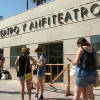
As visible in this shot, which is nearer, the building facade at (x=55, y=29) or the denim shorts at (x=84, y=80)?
the denim shorts at (x=84, y=80)

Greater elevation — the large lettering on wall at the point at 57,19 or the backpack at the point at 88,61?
the large lettering on wall at the point at 57,19

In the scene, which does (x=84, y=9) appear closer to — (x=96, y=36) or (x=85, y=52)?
(x=96, y=36)

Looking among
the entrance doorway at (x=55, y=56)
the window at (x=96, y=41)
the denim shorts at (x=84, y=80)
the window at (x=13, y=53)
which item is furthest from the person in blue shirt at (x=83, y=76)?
the window at (x=13, y=53)

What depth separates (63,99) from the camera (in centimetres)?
583

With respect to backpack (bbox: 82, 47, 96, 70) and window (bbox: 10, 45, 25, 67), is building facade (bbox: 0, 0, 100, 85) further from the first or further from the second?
backpack (bbox: 82, 47, 96, 70)

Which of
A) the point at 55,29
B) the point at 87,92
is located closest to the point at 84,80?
the point at 87,92

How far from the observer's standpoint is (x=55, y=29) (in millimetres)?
9406

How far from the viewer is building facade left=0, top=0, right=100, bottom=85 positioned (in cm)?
797

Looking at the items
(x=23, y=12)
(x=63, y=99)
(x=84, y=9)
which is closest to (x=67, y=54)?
(x=84, y=9)

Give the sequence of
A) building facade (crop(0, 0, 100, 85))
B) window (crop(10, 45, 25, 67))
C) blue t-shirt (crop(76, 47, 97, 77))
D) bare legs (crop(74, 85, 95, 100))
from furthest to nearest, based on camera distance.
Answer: window (crop(10, 45, 25, 67))
building facade (crop(0, 0, 100, 85))
bare legs (crop(74, 85, 95, 100))
blue t-shirt (crop(76, 47, 97, 77))

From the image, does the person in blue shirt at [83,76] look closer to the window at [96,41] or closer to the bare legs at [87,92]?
the bare legs at [87,92]

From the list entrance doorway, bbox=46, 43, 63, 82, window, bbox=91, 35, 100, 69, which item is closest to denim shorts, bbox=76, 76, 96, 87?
window, bbox=91, 35, 100, 69

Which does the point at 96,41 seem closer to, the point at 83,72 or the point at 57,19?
the point at 57,19

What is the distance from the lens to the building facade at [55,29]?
797 cm
